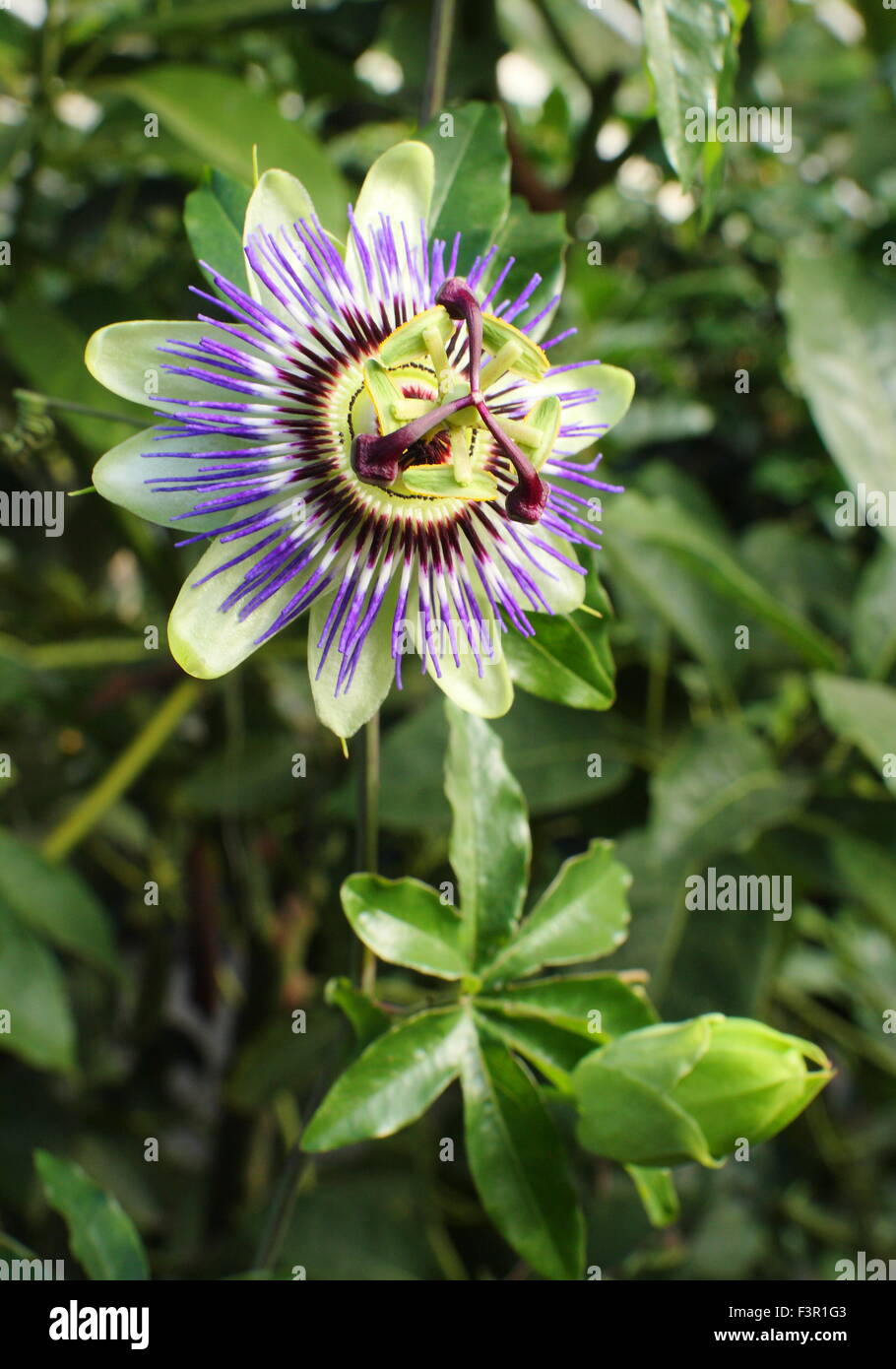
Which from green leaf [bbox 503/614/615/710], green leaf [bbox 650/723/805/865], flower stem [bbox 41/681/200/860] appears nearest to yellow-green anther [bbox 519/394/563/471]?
green leaf [bbox 503/614/615/710]

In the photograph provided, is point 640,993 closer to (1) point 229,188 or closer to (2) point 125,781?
(1) point 229,188

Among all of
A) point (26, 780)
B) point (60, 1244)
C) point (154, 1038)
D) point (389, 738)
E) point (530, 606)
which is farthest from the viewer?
point (154, 1038)

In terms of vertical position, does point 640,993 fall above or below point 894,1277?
above

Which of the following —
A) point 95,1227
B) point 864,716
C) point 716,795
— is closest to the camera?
point 95,1227

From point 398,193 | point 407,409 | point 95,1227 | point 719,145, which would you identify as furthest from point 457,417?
point 95,1227

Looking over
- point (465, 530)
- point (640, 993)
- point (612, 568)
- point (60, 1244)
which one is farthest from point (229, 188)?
point (60, 1244)

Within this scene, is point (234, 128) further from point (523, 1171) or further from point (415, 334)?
point (523, 1171)

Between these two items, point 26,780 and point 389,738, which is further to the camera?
point 26,780

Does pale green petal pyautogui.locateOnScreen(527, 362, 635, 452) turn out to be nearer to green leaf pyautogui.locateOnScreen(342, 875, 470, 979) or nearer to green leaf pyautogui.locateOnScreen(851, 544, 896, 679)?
green leaf pyautogui.locateOnScreen(342, 875, 470, 979)
